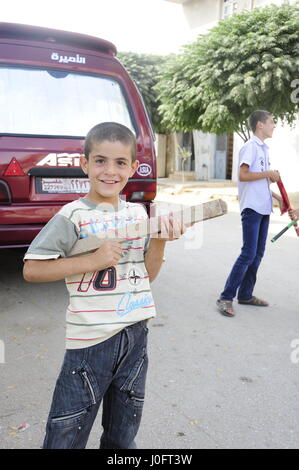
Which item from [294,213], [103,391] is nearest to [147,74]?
[294,213]

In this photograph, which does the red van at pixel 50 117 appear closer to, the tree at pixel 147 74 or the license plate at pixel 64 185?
the license plate at pixel 64 185

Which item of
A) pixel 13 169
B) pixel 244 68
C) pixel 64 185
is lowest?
pixel 64 185

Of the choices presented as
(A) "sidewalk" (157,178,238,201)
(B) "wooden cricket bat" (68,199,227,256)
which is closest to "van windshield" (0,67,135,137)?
(B) "wooden cricket bat" (68,199,227,256)

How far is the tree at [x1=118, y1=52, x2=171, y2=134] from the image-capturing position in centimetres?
1889

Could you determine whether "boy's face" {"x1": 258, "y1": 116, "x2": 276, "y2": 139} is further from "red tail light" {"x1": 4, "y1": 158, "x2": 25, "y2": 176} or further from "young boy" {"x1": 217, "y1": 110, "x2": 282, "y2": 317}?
"red tail light" {"x1": 4, "y1": 158, "x2": 25, "y2": 176}

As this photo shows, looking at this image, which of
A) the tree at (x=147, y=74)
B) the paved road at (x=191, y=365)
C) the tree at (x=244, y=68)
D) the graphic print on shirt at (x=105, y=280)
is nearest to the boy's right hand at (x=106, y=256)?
the graphic print on shirt at (x=105, y=280)

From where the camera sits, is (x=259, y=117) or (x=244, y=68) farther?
(x=244, y=68)

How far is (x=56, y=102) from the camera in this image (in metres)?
3.94

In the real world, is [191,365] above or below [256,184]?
below

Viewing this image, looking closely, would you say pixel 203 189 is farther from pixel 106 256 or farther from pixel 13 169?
pixel 106 256

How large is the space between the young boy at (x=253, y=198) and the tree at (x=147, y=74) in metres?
15.2

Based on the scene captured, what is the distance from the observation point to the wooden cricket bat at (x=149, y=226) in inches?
56.8

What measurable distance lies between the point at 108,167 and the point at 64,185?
236 cm

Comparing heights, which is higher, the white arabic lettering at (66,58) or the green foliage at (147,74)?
the green foliage at (147,74)
